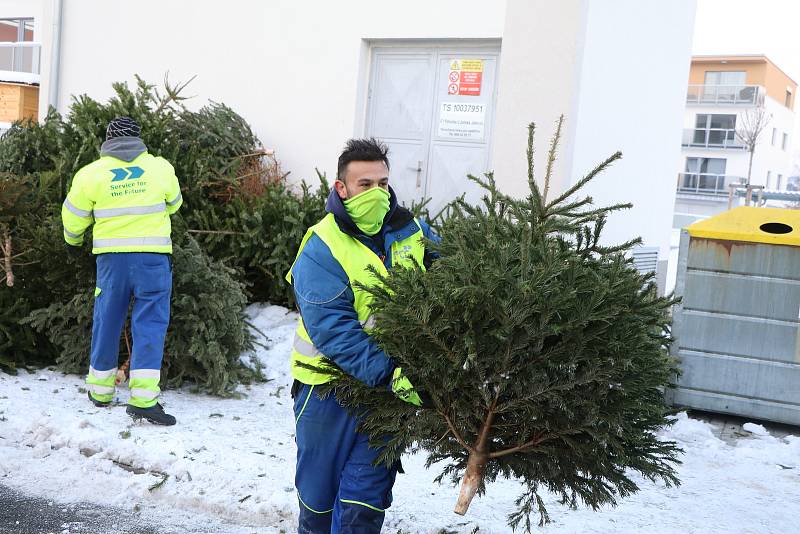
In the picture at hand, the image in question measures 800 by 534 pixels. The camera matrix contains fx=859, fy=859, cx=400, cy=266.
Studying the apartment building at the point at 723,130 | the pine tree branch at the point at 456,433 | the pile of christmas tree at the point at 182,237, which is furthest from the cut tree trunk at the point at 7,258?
the apartment building at the point at 723,130

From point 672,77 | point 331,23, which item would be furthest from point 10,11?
point 672,77

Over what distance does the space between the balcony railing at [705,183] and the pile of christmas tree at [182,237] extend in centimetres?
5496

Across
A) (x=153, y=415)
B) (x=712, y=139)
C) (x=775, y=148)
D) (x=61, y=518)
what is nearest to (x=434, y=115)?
(x=153, y=415)

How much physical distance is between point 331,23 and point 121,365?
4821 mm

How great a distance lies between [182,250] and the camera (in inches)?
274

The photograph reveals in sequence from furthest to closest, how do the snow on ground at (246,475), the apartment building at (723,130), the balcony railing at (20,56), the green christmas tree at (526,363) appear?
1. the apartment building at (723,130)
2. the balcony railing at (20,56)
3. the snow on ground at (246,475)
4. the green christmas tree at (526,363)

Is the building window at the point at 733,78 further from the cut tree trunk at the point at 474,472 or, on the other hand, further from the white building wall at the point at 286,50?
the cut tree trunk at the point at 474,472

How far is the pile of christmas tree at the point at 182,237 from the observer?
Answer: 22.7 feet

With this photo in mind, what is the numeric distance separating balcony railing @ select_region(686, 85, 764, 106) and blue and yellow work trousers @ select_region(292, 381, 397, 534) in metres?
64.3

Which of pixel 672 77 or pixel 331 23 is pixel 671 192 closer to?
pixel 672 77

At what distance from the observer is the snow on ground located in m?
4.68

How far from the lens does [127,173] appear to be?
6.14 metres

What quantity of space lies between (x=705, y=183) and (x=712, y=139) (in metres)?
3.30

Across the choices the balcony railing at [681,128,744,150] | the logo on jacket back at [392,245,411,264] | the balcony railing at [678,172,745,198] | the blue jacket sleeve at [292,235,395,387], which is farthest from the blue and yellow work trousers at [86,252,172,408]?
the balcony railing at [681,128,744,150]
